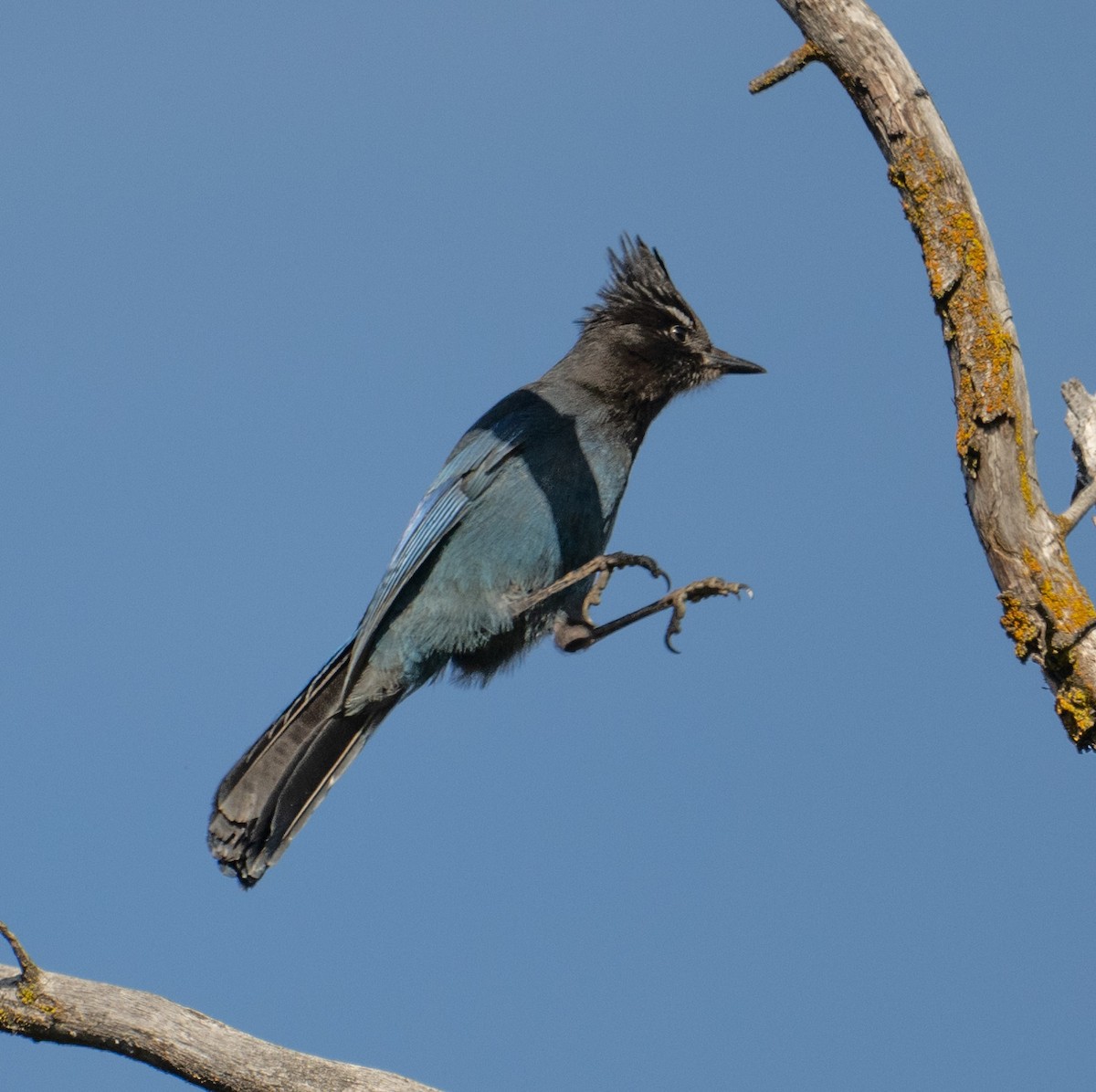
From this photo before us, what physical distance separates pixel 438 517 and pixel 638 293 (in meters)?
1.40

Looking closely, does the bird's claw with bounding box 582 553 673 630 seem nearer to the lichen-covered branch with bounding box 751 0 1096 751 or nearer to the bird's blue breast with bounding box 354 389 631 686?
the bird's blue breast with bounding box 354 389 631 686

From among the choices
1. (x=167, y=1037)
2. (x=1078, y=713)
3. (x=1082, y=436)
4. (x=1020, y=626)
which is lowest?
(x=1078, y=713)

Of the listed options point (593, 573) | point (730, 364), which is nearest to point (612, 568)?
point (593, 573)

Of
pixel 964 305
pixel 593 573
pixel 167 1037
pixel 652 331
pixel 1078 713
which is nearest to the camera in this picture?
pixel 1078 713

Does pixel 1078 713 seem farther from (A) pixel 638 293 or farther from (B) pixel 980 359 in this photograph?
(A) pixel 638 293

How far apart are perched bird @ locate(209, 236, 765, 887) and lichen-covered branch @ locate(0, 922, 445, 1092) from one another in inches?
52.8

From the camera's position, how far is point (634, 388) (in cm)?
564

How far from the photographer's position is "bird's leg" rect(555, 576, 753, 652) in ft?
16.8

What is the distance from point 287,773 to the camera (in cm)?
515

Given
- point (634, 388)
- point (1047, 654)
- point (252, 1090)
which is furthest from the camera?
point (634, 388)

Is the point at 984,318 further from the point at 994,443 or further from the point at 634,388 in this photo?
the point at 634,388

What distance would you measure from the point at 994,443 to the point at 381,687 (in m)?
2.70

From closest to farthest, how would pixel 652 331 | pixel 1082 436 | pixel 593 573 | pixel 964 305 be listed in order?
pixel 964 305, pixel 1082 436, pixel 593 573, pixel 652 331

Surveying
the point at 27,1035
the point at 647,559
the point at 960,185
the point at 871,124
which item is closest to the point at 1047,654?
the point at 960,185
